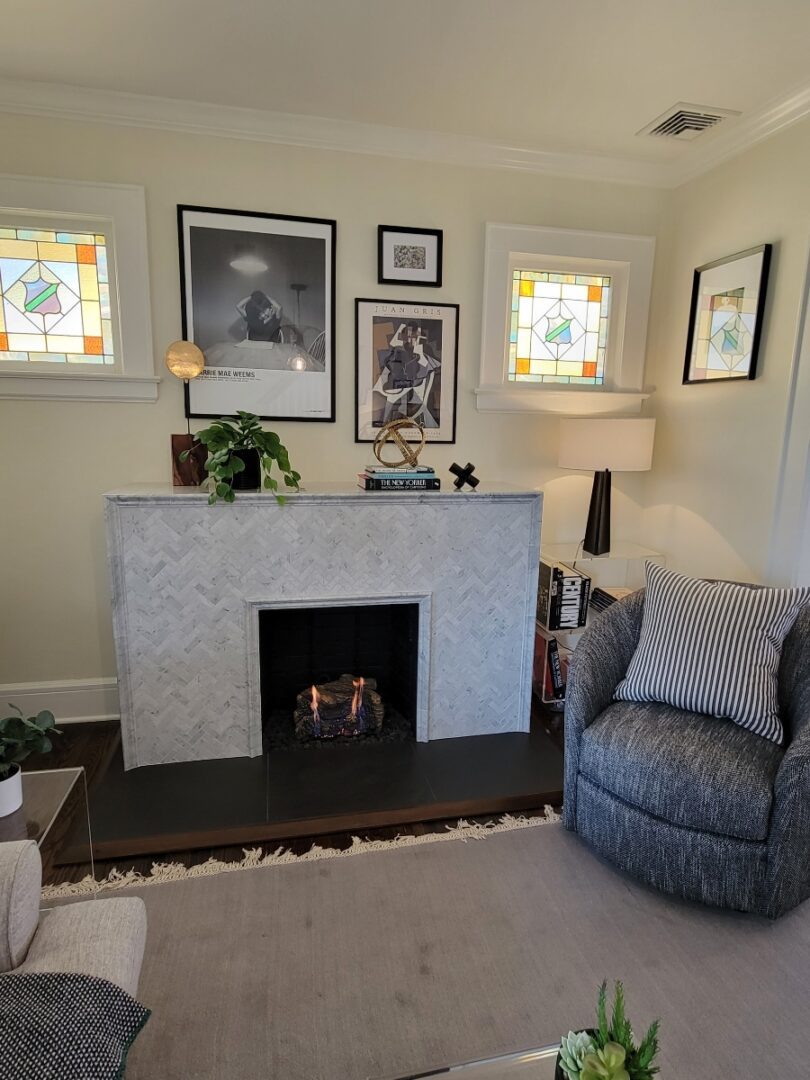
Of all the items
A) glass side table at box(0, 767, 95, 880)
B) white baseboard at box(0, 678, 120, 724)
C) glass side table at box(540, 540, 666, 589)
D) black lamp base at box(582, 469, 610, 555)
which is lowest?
white baseboard at box(0, 678, 120, 724)

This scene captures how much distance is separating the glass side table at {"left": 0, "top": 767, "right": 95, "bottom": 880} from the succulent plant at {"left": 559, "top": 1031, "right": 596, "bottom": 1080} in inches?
51.4

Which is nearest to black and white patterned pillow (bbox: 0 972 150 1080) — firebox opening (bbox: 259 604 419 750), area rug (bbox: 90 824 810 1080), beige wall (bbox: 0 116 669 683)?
area rug (bbox: 90 824 810 1080)

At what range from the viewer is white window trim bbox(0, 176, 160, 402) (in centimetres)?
234

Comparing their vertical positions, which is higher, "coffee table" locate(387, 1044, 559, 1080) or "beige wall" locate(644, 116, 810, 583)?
"beige wall" locate(644, 116, 810, 583)

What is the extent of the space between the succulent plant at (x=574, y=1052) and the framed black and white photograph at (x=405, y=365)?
7.63ft

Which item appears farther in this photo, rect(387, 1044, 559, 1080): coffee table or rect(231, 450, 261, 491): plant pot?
rect(231, 450, 261, 491): plant pot

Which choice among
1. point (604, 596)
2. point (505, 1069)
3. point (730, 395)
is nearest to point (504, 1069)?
point (505, 1069)

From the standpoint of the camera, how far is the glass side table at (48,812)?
149cm

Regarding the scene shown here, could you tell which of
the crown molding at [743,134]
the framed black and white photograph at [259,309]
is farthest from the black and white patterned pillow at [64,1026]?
the crown molding at [743,134]

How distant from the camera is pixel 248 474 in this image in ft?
7.61

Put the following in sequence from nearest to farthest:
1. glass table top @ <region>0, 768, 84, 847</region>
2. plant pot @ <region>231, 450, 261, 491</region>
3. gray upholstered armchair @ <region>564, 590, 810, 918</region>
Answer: glass table top @ <region>0, 768, 84, 847</region>, gray upholstered armchair @ <region>564, 590, 810, 918</region>, plant pot @ <region>231, 450, 261, 491</region>

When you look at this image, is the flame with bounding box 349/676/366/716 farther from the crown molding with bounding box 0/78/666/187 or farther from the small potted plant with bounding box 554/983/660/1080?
the crown molding with bounding box 0/78/666/187

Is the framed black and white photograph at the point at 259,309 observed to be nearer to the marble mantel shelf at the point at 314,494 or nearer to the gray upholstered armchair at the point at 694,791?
the marble mantel shelf at the point at 314,494

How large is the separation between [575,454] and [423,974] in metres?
Result: 2.14
